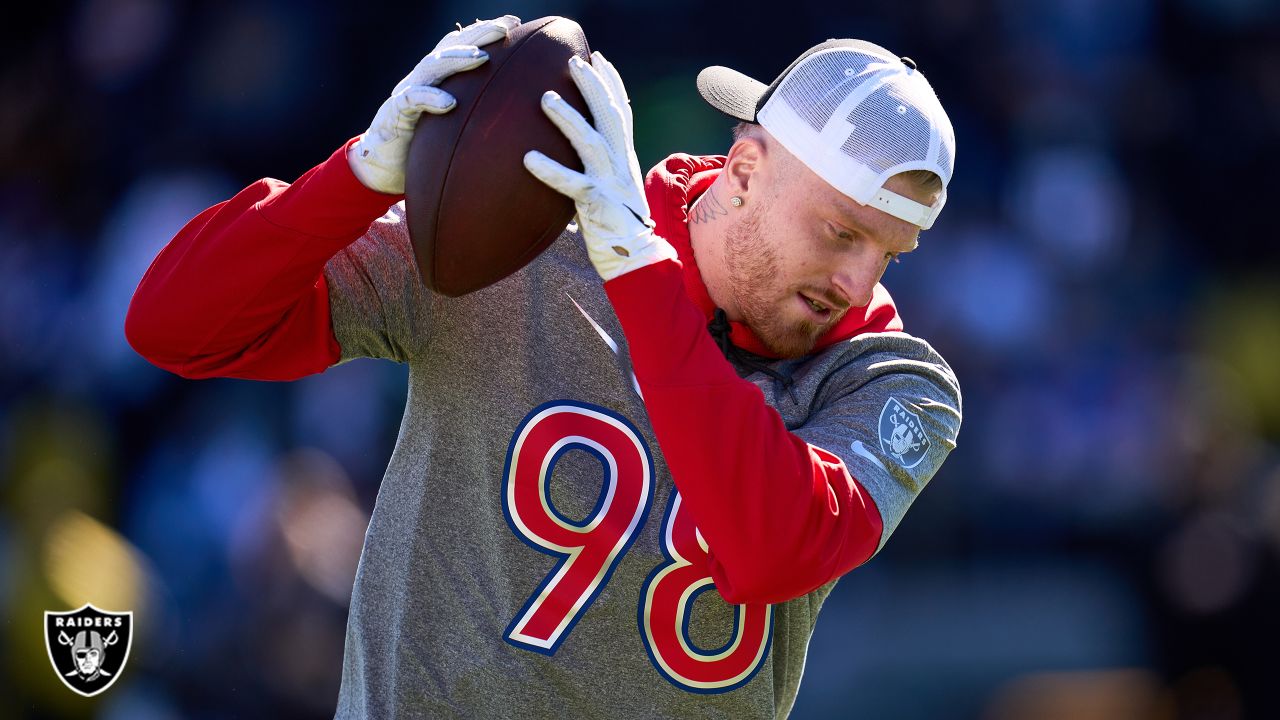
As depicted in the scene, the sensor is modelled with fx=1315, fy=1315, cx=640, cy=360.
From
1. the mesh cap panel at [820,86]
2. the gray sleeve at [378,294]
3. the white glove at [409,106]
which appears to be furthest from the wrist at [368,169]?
the mesh cap panel at [820,86]

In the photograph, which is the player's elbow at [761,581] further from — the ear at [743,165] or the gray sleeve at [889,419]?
the ear at [743,165]

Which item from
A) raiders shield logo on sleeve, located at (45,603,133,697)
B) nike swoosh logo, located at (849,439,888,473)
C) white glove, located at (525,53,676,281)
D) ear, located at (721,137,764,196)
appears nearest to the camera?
white glove, located at (525,53,676,281)

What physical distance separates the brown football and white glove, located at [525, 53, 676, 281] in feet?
0.16

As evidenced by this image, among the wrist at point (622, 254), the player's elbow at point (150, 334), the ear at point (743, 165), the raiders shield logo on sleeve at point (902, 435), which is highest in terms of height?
the wrist at point (622, 254)

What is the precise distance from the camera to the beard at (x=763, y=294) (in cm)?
228

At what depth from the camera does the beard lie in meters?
2.28

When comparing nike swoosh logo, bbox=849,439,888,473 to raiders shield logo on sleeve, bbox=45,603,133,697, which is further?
raiders shield logo on sleeve, bbox=45,603,133,697

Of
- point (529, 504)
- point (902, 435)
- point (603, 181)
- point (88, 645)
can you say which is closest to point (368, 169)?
point (603, 181)

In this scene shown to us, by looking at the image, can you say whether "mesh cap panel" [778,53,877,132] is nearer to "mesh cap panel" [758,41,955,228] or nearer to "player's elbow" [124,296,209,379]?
"mesh cap panel" [758,41,955,228]

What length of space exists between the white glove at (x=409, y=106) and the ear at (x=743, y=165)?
1.92ft

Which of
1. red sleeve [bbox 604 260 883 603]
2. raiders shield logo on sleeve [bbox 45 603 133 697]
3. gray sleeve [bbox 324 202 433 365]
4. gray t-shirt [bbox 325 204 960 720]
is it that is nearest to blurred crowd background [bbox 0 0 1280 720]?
raiders shield logo on sleeve [bbox 45 603 133 697]

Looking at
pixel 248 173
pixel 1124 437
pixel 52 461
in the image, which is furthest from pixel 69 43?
pixel 1124 437

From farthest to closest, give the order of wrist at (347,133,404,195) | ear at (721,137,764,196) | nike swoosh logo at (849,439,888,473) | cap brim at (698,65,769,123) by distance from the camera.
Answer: cap brim at (698,65,769,123) < ear at (721,137,764,196) < nike swoosh logo at (849,439,888,473) < wrist at (347,133,404,195)

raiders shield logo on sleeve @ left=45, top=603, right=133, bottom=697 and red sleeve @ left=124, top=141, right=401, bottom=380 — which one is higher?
red sleeve @ left=124, top=141, right=401, bottom=380
